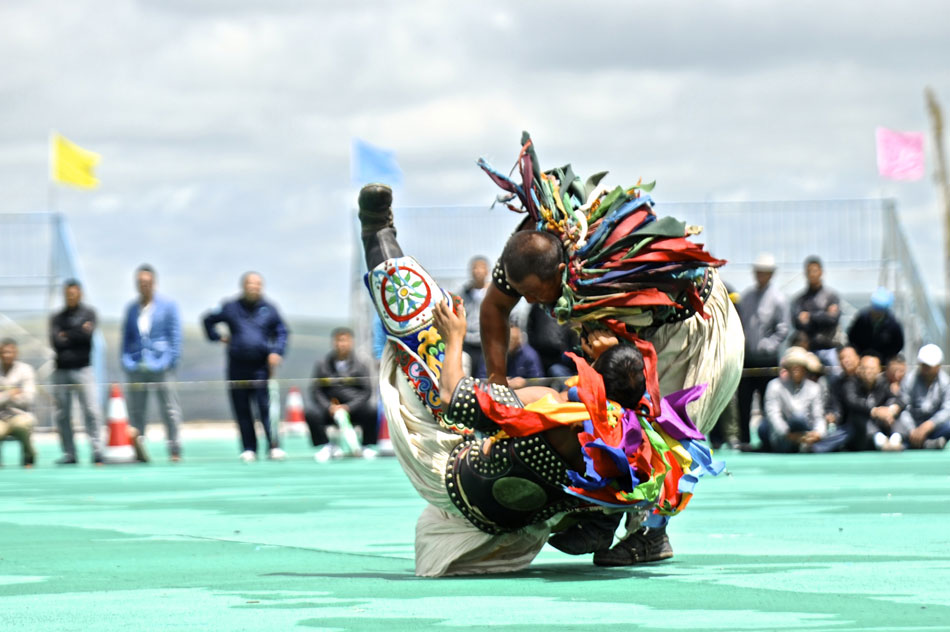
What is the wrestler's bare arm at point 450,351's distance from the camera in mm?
5922

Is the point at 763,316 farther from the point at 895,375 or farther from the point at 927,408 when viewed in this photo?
the point at 927,408

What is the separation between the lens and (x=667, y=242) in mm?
6195

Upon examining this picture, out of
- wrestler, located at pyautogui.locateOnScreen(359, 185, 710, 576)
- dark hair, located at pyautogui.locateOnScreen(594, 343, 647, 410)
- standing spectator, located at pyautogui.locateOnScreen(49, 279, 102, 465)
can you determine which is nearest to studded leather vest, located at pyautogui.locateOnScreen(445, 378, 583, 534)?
wrestler, located at pyautogui.locateOnScreen(359, 185, 710, 576)

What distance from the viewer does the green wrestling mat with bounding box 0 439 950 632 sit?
16.5 feet

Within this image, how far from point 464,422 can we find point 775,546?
74.7 inches

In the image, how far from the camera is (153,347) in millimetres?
17766

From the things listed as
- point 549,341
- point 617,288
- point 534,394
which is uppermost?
point 617,288

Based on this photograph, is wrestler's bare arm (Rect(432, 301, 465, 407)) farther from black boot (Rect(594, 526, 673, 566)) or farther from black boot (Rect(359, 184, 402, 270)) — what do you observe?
black boot (Rect(594, 526, 673, 566))

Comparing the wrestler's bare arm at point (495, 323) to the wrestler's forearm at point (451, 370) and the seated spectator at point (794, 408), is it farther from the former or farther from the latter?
the seated spectator at point (794, 408)

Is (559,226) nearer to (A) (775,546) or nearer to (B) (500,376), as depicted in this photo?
(B) (500,376)

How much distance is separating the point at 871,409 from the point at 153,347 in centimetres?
746

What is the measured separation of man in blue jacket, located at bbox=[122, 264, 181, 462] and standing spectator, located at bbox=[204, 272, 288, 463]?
0.45 m

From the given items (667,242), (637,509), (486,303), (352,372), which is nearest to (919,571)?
(637,509)

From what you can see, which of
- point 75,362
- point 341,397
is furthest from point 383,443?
point 75,362
